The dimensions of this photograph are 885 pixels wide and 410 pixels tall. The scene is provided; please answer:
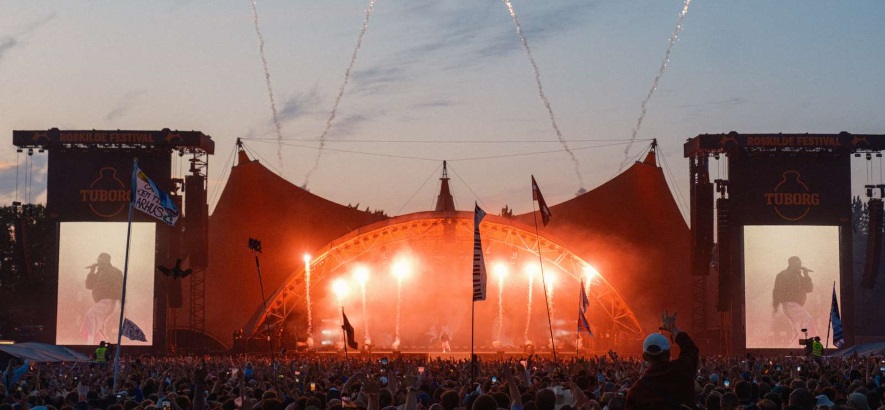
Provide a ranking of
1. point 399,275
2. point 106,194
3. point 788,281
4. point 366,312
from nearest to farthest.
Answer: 1. point 788,281
2. point 106,194
3. point 399,275
4. point 366,312

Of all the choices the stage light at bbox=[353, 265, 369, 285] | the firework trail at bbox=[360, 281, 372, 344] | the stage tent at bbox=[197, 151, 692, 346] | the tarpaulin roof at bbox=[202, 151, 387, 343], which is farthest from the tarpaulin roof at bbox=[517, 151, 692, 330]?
the tarpaulin roof at bbox=[202, 151, 387, 343]

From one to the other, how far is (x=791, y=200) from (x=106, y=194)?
31871mm

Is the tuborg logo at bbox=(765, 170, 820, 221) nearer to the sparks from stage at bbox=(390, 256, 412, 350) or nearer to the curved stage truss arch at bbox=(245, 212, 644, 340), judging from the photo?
the curved stage truss arch at bbox=(245, 212, 644, 340)

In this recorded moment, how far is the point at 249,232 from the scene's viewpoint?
195 feet

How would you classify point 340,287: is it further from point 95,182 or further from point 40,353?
point 40,353

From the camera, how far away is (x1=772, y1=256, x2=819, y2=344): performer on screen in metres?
50.8

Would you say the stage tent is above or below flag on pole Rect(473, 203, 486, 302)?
above

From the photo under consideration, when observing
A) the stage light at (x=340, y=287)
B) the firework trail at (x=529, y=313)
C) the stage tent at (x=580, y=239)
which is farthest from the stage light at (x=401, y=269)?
the firework trail at (x=529, y=313)

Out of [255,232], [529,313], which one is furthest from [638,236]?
[255,232]

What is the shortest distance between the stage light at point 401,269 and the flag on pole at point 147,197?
37.0m

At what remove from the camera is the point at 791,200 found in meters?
52.2

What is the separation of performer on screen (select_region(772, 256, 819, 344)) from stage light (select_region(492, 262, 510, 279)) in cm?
1527

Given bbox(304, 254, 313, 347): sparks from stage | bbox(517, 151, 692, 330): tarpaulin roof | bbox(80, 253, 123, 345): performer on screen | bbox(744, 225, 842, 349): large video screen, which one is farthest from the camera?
bbox(517, 151, 692, 330): tarpaulin roof

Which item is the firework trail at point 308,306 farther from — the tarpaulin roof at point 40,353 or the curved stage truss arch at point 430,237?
the tarpaulin roof at point 40,353
